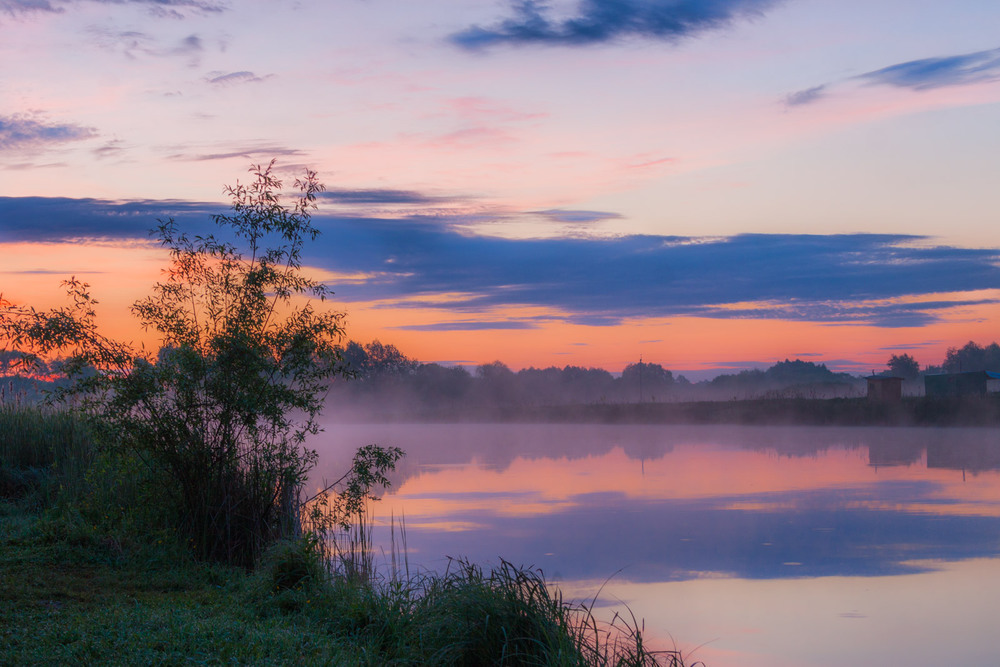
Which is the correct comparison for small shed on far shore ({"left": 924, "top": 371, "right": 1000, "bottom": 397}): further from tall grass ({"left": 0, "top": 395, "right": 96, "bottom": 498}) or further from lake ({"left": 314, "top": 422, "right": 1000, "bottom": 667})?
tall grass ({"left": 0, "top": 395, "right": 96, "bottom": 498})

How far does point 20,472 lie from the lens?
13.4 metres

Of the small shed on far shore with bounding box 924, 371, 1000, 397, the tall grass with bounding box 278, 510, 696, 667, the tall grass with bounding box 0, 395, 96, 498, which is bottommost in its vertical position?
the small shed on far shore with bounding box 924, 371, 1000, 397

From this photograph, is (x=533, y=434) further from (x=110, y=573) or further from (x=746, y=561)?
(x=110, y=573)

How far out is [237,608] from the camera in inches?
308

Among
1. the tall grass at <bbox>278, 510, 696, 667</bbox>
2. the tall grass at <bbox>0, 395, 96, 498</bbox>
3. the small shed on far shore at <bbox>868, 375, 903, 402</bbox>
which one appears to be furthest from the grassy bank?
the small shed on far shore at <bbox>868, 375, 903, 402</bbox>

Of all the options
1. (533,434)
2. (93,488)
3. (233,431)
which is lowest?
(533,434)

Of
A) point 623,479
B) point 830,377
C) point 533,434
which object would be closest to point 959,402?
point 533,434

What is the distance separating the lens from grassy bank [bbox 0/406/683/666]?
6.24 meters

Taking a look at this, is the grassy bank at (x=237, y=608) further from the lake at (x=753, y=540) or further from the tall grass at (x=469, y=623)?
the lake at (x=753, y=540)

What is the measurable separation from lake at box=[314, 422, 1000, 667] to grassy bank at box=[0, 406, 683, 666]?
308 cm

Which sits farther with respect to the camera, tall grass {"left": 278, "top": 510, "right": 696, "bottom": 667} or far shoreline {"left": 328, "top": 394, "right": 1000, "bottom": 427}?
far shoreline {"left": 328, "top": 394, "right": 1000, "bottom": 427}

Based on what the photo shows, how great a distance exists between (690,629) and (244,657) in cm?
639

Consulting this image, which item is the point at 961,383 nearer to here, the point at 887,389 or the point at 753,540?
the point at 887,389

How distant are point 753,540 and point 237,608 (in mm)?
11210
